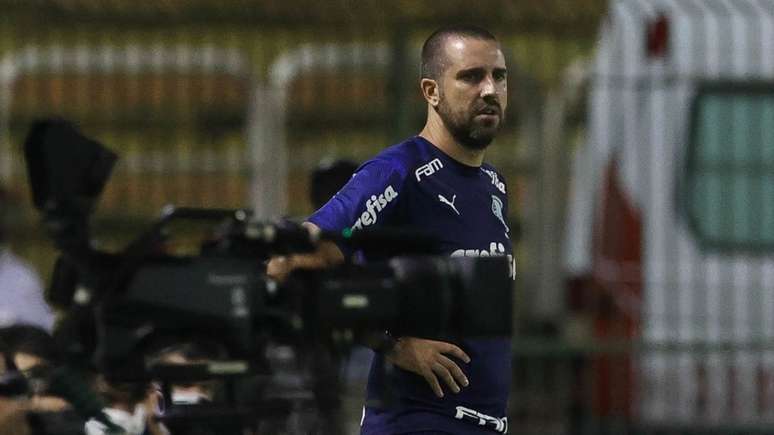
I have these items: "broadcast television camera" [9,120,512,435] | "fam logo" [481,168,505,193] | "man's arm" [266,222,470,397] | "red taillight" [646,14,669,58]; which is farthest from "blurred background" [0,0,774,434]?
"broadcast television camera" [9,120,512,435]

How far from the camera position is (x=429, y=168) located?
19.5 feet

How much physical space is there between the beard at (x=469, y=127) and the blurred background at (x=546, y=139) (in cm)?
430

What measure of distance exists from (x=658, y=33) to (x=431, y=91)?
15.0ft

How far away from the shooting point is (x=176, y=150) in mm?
10852

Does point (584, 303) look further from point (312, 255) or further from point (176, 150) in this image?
point (312, 255)

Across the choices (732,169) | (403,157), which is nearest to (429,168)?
(403,157)

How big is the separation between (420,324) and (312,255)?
29 cm

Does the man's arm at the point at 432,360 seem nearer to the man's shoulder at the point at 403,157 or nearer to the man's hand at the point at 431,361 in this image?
the man's hand at the point at 431,361

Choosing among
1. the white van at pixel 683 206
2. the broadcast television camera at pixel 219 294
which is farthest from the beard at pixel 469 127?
the white van at pixel 683 206

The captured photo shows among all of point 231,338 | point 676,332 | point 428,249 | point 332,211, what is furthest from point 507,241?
point 676,332

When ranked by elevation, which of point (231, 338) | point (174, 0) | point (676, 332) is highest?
point (174, 0)

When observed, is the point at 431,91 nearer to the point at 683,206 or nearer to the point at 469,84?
the point at 469,84

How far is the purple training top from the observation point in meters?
5.86

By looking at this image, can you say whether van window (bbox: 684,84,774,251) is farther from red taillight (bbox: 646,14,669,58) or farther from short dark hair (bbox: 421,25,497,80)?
short dark hair (bbox: 421,25,497,80)
